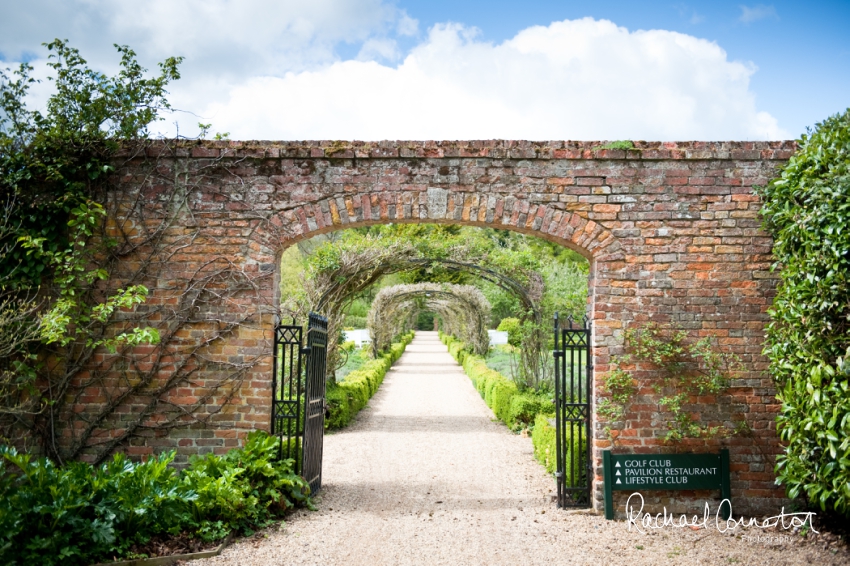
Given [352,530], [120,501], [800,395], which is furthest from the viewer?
[352,530]

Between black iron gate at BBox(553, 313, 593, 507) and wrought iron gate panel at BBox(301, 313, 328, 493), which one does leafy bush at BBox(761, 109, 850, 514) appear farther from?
wrought iron gate panel at BBox(301, 313, 328, 493)

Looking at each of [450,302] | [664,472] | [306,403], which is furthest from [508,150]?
[450,302]

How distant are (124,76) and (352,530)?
4.81 metres

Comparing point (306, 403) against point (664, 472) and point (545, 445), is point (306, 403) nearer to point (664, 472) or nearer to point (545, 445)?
point (664, 472)

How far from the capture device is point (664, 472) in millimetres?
6156

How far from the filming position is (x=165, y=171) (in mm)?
6414

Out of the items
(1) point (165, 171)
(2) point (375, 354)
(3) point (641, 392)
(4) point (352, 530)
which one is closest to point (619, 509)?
(3) point (641, 392)

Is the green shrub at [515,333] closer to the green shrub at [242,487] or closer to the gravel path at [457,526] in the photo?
the gravel path at [457,526]

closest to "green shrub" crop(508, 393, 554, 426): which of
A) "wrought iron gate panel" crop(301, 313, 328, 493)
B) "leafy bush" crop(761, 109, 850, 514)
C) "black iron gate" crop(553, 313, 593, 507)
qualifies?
"black iron gate" crop(553, 313, 593, 507)

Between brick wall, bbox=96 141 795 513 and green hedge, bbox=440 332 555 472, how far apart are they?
2.53 meters

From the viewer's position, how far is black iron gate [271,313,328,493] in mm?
6449

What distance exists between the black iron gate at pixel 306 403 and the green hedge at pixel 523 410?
2986mm

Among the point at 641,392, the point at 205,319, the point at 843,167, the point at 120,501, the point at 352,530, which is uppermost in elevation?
the point at 843,167

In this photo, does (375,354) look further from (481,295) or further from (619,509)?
(619,509)
